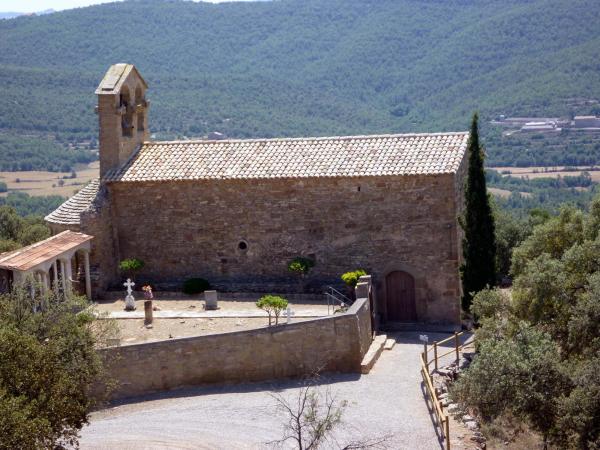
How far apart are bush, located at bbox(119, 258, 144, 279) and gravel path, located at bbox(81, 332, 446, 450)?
21.6 ft

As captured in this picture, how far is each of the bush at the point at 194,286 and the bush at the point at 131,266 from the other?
4.89ft

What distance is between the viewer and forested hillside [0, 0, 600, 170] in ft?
242

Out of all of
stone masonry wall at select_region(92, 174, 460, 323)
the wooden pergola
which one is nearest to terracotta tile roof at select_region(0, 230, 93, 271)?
the wooden pergola

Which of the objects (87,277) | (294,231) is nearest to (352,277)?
(294,231)

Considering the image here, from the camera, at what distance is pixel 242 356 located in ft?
75.0

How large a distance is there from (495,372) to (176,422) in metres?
6.70

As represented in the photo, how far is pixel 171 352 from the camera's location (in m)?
22.5

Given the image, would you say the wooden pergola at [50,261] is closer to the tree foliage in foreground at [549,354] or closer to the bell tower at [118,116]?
the bell tower at [118,116]

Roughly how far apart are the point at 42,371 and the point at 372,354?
9878 mm

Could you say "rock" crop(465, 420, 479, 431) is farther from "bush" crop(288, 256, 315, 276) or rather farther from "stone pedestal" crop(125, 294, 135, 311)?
"stone pedestal" crop(125, 294, 135, 311)

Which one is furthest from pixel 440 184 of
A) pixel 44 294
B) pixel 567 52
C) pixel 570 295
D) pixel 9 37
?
pixel 9 37

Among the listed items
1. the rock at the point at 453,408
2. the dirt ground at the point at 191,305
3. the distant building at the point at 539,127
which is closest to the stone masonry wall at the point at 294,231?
the dirt ground at the point at 191,305

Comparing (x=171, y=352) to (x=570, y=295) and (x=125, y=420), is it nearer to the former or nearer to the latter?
(x=125, y=420)

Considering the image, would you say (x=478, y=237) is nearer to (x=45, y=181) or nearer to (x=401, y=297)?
(x=401, y=297)
